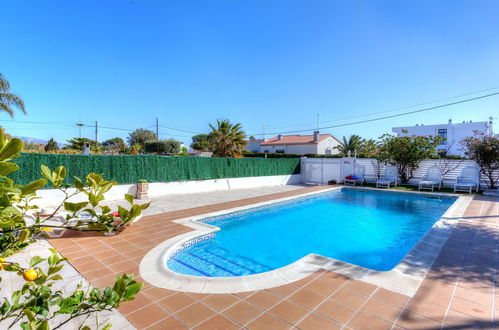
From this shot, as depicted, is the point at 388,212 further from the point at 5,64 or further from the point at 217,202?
the point at 5,64

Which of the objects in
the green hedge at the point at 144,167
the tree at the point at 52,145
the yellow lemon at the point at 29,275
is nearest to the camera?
the yellow lemon at the point at 29,275

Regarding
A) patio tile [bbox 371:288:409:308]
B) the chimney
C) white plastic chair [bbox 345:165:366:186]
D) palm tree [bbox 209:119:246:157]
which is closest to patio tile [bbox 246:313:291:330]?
patio tile [bbox 371:288:409:308]

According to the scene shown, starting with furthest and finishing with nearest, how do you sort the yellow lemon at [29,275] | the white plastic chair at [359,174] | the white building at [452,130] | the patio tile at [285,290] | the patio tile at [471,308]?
the white building at [452,130]
the white plastic chair at [359,174]
the patio tile at [285,290]
the patio tile at [471,308]
the yellow lemon at [29,275]

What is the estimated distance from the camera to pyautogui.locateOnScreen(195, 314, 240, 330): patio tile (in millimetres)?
3057

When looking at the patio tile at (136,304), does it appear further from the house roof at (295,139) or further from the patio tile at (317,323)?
the house roof at (295,139)

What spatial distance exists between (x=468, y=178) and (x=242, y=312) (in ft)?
60.5

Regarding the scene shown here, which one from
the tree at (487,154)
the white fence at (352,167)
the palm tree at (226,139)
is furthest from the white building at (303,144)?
the tree at (487,154)

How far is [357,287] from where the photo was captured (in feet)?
13.0

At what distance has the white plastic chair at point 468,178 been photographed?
15.0m

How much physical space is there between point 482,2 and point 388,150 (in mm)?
9409

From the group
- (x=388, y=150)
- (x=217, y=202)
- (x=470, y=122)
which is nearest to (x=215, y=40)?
(x=217, y=202)

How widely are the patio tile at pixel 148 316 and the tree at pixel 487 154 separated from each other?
62.3ft

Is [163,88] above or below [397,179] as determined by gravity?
above

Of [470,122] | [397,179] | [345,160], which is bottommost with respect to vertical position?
[397,179]
